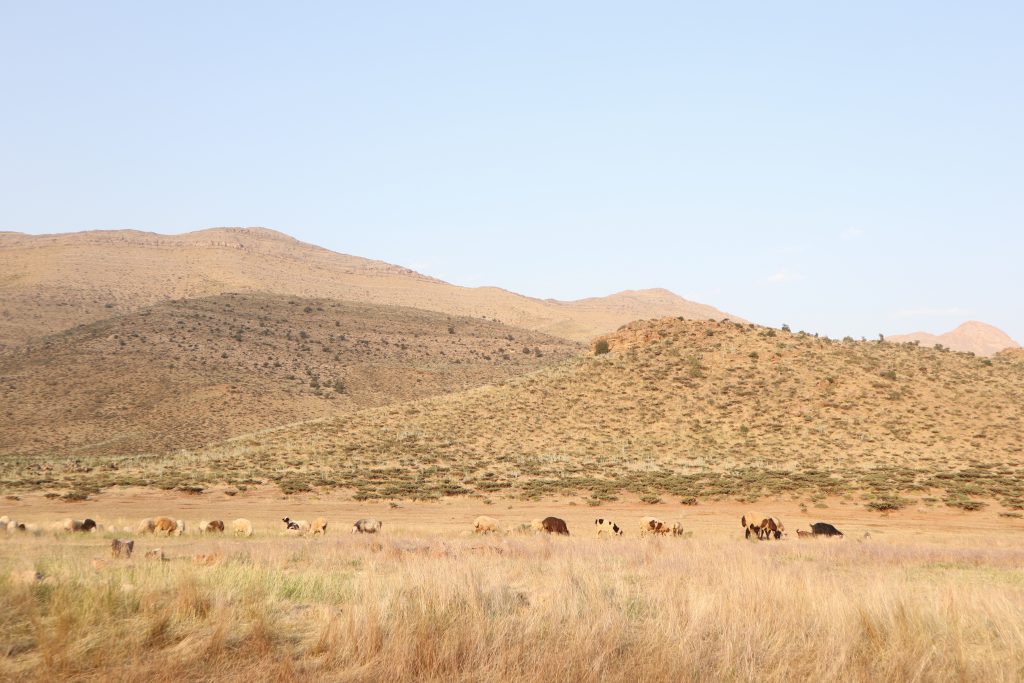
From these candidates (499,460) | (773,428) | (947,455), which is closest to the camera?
(947,455)

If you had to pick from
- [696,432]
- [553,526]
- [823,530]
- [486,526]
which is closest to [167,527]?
[486,526]

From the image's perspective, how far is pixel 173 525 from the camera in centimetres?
2453

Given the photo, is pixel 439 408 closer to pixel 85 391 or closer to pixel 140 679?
pixel 85 391

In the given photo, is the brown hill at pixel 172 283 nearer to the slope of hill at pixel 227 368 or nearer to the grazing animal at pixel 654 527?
the slope of hill at pixel 227 368

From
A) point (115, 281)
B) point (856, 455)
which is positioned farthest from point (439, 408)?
point (115, 281)

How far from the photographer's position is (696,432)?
51.8 meters

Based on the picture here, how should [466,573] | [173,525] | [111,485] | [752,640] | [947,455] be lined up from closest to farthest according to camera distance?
[752,640]
[466,573]
[173,525]
[111,485]
[947,455]

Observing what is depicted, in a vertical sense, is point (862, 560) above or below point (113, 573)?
below

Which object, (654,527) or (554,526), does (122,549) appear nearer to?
(554,526)

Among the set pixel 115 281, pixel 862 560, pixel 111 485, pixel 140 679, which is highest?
pixel 115 281

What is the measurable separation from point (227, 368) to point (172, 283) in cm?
7071

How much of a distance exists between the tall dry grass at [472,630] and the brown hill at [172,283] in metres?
104

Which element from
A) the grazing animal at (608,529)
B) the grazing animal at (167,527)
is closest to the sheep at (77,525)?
the grazing animal at (167,527)

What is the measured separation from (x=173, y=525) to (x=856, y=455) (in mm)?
35988
